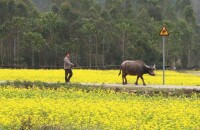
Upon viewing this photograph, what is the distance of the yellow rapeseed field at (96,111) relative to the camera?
44.6 feet

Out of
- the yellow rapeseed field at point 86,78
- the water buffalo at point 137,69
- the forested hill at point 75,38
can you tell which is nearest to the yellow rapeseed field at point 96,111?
the water buffalo at point 137,69

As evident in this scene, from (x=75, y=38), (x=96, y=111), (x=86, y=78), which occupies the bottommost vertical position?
(x=96, y=111)

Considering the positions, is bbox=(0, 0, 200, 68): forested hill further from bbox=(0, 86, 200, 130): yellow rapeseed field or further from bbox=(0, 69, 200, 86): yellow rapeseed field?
bbox=(0, 86, 200, 130): yellow rapeseed field

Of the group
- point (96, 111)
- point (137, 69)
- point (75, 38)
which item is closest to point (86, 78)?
point (137, 69)

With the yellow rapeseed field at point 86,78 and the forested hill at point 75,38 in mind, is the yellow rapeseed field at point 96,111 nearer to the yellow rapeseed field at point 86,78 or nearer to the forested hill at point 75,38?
the yellow rapeseed field at point 86,78

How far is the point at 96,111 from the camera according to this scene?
52.7 feet

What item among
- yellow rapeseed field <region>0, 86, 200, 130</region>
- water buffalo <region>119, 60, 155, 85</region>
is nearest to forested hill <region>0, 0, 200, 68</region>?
water buffalo <region>119, 60, 155, 85</region>

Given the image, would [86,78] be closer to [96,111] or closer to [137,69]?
[137,69]

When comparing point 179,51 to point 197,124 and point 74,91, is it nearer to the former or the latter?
point 74,91

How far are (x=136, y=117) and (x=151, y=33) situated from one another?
65.2 metres

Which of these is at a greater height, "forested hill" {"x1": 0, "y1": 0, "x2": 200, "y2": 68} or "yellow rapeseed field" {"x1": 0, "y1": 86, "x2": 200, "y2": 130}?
"forested hill" {"x1": 0, "y1": 0, "x2": 200, "y2": 68}

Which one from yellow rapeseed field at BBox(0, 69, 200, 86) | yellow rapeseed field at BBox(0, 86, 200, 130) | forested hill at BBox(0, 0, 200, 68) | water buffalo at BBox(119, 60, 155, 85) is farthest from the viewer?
forested hill at BBox(0, 0, 200, 68)

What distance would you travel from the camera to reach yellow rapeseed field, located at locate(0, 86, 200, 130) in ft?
44.6

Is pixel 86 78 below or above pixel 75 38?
below
